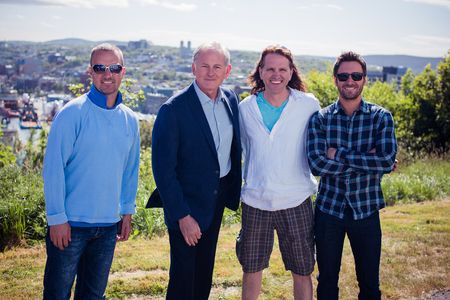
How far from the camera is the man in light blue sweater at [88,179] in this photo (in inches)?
101

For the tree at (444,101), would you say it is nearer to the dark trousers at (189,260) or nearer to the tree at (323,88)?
the tree at (323,88)

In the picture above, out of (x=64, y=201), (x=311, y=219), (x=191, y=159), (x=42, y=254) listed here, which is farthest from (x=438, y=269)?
(x=42, y=254)

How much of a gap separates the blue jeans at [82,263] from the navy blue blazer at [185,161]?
46 cm

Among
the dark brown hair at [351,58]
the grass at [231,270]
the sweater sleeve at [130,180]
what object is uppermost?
the dark brown hair at [351,58]


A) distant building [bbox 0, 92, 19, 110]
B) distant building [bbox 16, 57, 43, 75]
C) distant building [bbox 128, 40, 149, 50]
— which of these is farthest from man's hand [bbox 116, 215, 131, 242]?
distant building [bbox 128, 40, 149, 50]

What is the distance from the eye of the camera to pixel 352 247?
317 cm

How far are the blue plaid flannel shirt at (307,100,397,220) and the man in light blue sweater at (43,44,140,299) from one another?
1.36 meters

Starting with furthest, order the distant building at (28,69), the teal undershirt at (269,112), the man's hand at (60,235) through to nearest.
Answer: the distant building at (28,69) → the teal undershirt at (269,112) → the man's hand at (60,235)

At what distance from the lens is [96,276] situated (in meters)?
2.82

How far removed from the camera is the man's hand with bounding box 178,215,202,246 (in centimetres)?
293

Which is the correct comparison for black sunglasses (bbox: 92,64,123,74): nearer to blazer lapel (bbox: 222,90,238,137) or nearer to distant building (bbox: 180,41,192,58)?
blazer lapel (bbox: 222,90,238,137)

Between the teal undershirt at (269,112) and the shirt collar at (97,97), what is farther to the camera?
the teal undershirt at (269,112)

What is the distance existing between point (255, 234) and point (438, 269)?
8.94 feet

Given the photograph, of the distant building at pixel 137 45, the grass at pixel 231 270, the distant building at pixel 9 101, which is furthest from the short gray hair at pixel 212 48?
the distant building at pixel 137 45
